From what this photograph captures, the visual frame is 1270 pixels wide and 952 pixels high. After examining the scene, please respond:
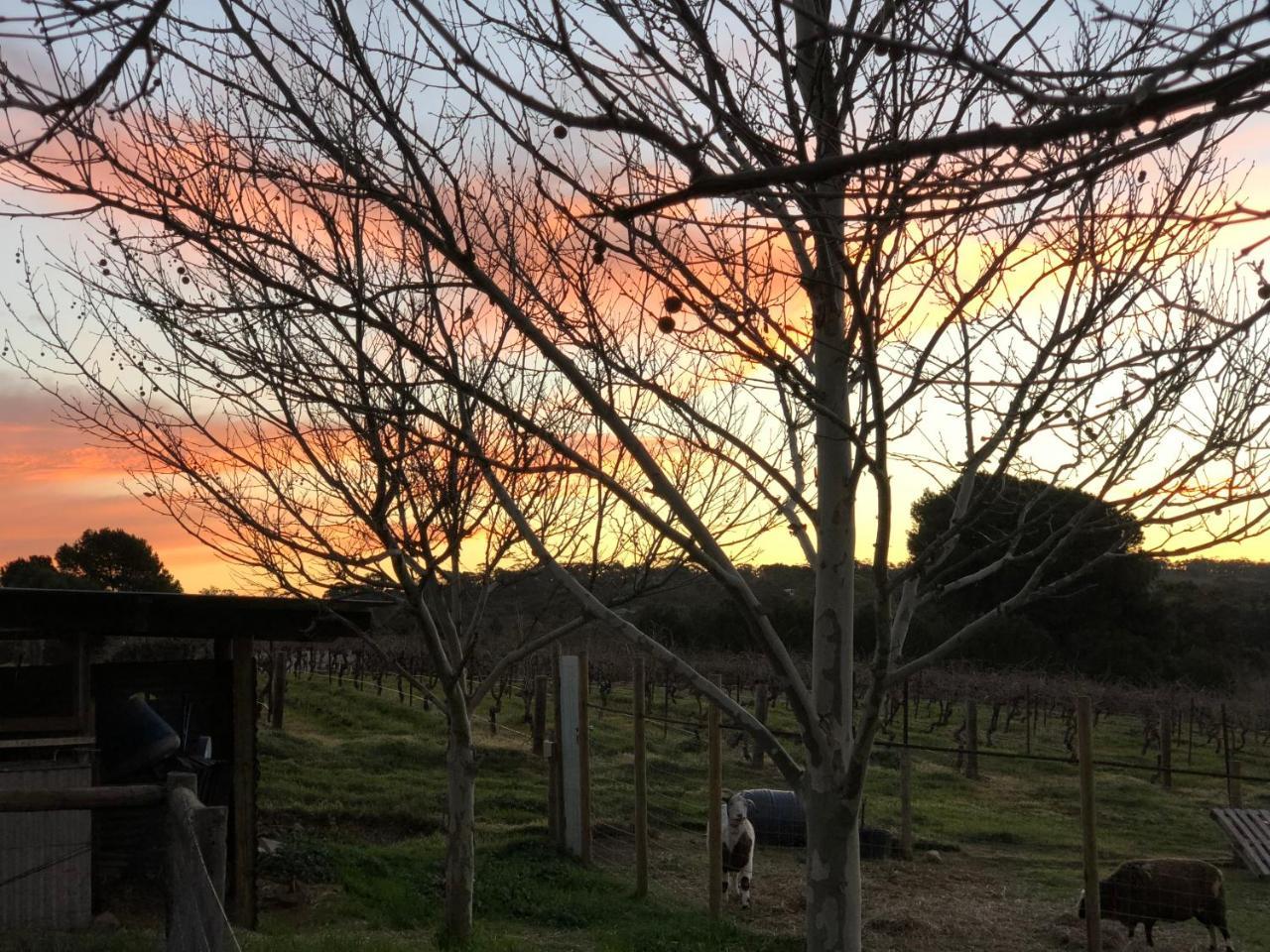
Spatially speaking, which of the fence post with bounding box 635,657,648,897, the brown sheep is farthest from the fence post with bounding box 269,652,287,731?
the brown sheep

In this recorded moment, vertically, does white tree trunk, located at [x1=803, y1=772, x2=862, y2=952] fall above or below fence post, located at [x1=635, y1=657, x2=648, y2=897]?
above

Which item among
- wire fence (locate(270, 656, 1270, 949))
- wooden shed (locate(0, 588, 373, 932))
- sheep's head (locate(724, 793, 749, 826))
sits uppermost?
wooden shed (locate(0, 588, 373, 932))

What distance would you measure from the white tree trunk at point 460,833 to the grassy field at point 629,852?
0.24 m

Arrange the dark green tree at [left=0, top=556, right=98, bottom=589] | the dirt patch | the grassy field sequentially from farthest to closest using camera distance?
1. the dark green tree at [left=0, top=556, right=98, bottom=589]
2. the dirt patch
3. the grassy field

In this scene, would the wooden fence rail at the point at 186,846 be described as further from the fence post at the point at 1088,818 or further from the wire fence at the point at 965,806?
the fence post at the point at 1088,818

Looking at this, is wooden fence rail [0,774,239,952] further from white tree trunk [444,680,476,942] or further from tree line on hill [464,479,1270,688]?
tree line on hill [464,479,1270,688]

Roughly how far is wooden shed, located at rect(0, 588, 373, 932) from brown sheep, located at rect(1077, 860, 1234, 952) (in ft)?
22.2

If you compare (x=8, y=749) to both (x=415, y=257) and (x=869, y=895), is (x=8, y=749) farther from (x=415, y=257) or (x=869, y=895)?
(x=869, y=895)

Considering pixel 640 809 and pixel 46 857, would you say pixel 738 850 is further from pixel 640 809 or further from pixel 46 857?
pixel 46 857

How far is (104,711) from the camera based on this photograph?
9.95 m

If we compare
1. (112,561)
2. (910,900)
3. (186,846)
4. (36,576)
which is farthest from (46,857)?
(112,561)

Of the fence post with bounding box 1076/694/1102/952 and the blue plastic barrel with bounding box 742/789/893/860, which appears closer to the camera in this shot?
the fence post with bounding box 1076/694/1102/952

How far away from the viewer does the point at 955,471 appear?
506cm

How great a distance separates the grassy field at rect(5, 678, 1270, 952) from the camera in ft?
33.4
